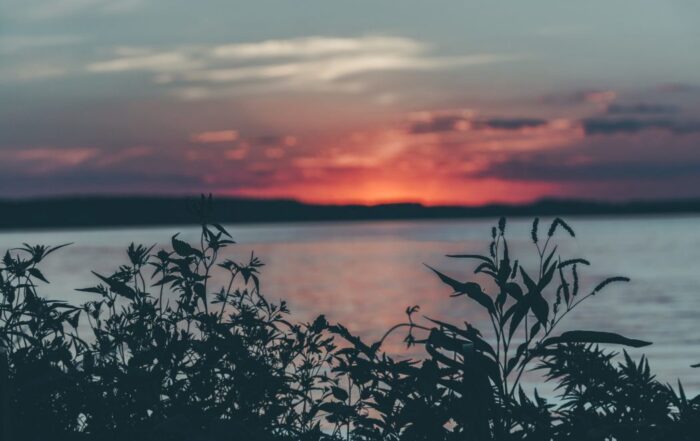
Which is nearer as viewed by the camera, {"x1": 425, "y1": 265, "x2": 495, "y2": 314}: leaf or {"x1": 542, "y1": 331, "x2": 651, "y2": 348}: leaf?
{"x1": 542, "y1": 331, "x2": 651, "y2": 348}: leaf

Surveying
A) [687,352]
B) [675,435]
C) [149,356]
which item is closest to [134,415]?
[149,356]

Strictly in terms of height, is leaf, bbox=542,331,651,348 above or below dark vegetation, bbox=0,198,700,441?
above

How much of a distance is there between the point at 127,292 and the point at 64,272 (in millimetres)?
74313

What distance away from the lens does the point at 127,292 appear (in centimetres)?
508

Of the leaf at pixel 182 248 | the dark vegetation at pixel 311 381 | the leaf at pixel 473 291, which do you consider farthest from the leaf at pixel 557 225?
the leaf at pixel 182 248

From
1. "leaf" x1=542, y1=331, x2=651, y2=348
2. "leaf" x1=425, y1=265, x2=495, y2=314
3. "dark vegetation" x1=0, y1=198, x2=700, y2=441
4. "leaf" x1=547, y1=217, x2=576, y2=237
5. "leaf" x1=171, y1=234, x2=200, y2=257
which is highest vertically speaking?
"leaf" x1=547, y1=217, x2=576, y2=237

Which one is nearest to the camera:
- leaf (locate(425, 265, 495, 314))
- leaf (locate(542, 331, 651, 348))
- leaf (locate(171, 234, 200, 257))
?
leaf (locate(542, 331, 651, 348))

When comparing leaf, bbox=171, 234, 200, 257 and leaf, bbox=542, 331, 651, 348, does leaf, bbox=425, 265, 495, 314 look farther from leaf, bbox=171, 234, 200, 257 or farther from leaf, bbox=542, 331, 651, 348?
leaf, bbox=171, 234, 200, 257

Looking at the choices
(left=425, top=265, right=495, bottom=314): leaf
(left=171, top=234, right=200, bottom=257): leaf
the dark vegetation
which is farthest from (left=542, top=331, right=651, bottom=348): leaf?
(left=171, top=234, right=200, bottom=257): leaf

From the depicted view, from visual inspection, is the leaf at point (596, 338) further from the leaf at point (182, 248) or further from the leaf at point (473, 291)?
the leaf at point (182, 248)

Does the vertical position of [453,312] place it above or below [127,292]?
below

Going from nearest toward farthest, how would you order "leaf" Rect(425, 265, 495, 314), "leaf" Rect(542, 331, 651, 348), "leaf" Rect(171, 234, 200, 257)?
"leaf" Rect(542, 331, 651, 348), "leaf" Rect(425, 265, 495, 314), "leaf" Rect(171, 234, 200, 257)

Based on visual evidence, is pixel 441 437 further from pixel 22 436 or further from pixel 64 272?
pixel 64 272

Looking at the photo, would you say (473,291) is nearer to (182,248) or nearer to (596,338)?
(596,338)
